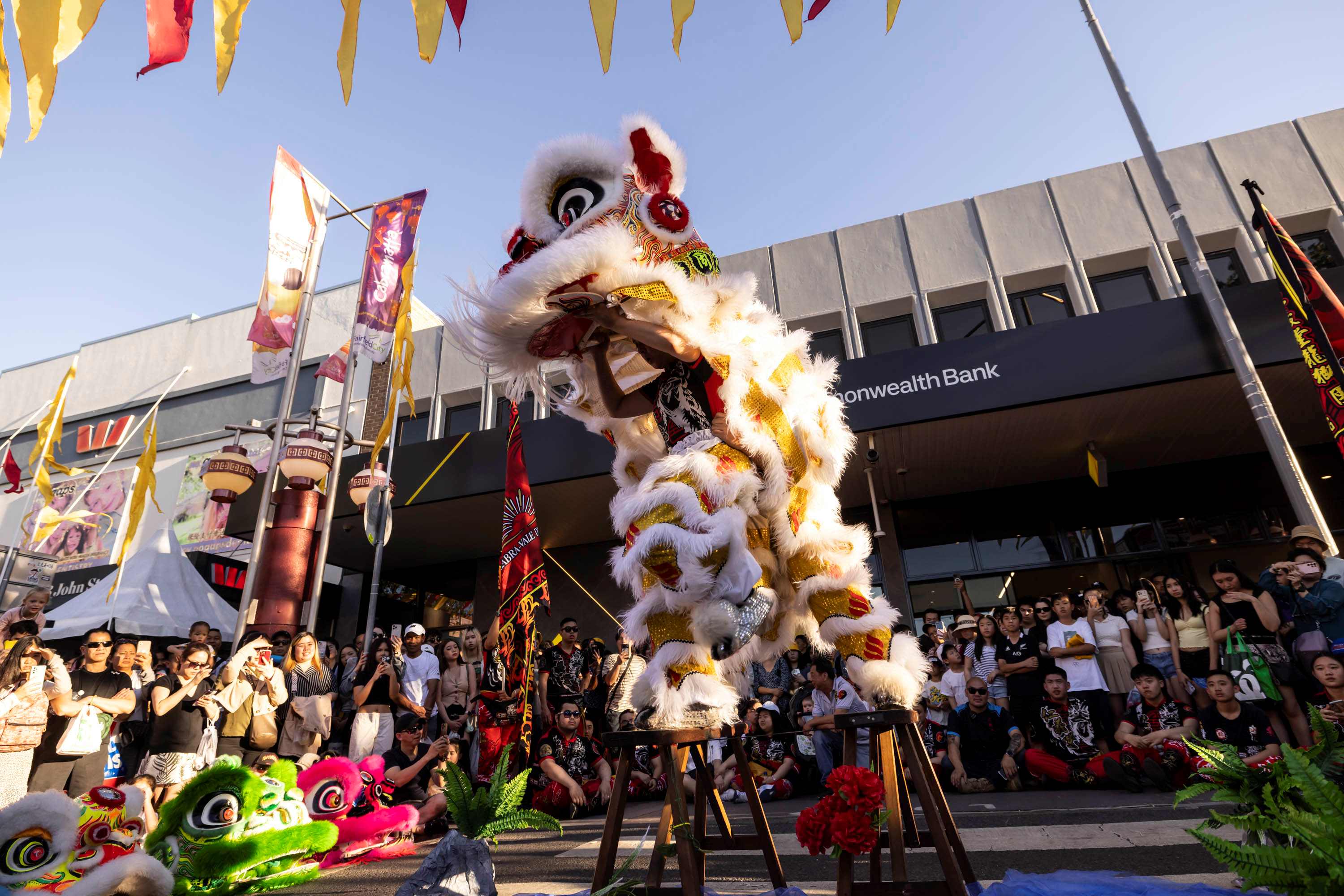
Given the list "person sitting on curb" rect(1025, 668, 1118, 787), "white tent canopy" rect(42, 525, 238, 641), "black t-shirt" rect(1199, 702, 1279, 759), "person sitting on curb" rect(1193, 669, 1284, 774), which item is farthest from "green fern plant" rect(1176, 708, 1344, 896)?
"white tent canopy" rect(42, 525, 238, 641)

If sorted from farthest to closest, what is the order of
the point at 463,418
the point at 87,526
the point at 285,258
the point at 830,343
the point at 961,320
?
the point at 87,526 → the point at 463,418 → the point at 830,343 → the point at 961,320 → the point at 285,258

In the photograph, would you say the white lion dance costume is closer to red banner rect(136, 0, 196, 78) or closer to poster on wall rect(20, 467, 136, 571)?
red banner rect(136, 0, 196, 78)

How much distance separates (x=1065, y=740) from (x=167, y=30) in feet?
22.9

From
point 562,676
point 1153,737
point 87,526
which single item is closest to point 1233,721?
point 1153,737

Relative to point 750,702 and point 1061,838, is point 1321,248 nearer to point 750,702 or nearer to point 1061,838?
point 750,702

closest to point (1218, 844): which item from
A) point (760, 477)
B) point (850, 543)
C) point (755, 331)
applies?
point (850, 543)

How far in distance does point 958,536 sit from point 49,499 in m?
12.7

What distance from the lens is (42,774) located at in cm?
445

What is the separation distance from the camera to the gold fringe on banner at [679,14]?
5.22ft

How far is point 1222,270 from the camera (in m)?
11.5

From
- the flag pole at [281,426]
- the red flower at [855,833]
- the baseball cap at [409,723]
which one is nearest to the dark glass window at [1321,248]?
the red flower at [855,833]

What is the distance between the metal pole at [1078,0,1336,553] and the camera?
612cm

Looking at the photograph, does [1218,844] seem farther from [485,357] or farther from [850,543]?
[485,357]

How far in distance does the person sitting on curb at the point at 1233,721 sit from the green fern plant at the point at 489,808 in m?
4.74
